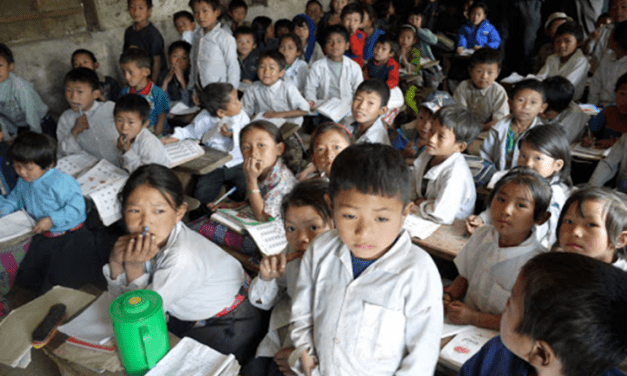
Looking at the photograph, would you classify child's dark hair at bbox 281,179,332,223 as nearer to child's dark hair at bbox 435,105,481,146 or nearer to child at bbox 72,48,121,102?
child's dark hair at bbox 435,105,481,146

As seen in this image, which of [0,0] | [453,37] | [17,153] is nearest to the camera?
[17,153]

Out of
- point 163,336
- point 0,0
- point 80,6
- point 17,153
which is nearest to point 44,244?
point 17,153

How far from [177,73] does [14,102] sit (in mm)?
1471

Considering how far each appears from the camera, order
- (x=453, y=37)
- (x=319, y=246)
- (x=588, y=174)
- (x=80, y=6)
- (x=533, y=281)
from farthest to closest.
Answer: (x=453, y=37)
(x=80, y=6)
(x=588, y=174)
(x=319, y=246)
(x=533, y=281)

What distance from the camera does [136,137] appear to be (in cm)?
284

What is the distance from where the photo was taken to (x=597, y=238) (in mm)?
1480

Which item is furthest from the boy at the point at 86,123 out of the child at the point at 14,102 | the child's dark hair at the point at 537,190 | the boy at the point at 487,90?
the boy at the point at 487,90

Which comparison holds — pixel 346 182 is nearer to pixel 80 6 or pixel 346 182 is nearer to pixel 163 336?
pixel 163 336

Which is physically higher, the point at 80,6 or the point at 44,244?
the point at 80,6

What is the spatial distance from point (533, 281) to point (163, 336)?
0.94 m

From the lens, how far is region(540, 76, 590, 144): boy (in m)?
3.21

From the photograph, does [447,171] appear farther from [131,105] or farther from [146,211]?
[131,105]

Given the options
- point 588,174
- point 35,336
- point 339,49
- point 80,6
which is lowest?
point 588,174

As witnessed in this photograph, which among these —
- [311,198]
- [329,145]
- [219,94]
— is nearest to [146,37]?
[219,94]
